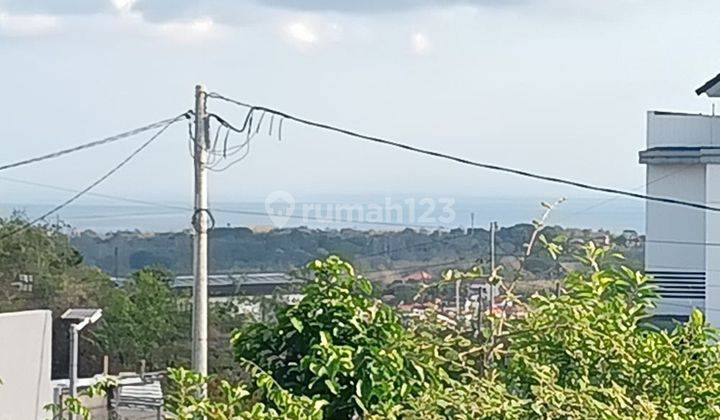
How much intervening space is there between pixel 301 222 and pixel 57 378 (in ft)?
8.83

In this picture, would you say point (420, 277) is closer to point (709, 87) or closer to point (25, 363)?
point (25, 363)

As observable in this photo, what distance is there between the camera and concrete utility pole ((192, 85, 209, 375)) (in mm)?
7301

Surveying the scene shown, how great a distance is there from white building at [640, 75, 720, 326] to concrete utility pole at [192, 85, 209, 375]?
937 centimetres

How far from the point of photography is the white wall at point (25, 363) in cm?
743

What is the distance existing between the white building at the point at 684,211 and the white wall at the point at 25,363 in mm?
9419

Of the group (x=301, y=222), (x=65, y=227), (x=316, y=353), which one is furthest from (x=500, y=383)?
(x=65, y=227)

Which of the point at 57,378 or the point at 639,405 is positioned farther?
the point at 57,378

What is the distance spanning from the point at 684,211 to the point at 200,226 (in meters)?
10.3

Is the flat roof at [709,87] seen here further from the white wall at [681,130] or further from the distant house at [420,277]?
the distant house at [420,277]

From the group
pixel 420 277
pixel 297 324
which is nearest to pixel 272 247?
pixel 420 277

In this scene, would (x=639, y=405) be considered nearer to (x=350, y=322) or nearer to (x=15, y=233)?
(x=350, y=322)

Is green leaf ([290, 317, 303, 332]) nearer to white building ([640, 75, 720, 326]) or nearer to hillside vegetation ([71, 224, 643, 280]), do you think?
hillside vegetation ([71, 224, 643, 280])

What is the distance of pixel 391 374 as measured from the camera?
3.02 metres

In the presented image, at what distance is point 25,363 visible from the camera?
7758 mm
